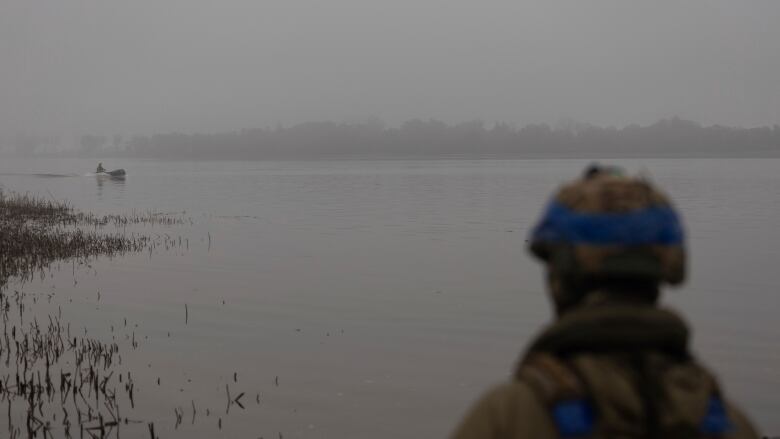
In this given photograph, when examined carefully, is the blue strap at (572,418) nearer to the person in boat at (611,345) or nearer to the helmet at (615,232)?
the person in boat at (611,345)

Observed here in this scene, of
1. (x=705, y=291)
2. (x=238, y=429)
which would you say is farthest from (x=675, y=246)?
(x=705, y=291)

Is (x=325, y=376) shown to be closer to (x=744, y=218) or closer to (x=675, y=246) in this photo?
(x=675, y=246)

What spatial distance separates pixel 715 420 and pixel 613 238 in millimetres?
676

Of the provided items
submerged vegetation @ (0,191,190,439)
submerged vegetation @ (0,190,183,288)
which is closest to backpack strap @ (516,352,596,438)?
submerged vegetation @ (0,191,190,439)

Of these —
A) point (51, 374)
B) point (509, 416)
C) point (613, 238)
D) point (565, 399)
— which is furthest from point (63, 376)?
point (613, 238)

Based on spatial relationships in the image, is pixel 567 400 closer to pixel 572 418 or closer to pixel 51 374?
pixel 572 418

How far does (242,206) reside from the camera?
175ft

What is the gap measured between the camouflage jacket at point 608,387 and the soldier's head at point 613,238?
0.10 meters

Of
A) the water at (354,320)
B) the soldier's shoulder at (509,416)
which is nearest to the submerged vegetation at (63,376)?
the water at (354,320)

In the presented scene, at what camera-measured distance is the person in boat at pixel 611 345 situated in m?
2.14

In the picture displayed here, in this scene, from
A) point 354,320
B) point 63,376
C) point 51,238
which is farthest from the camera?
point 51,238

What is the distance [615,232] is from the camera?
7.29 feet

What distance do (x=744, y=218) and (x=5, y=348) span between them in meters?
41.1

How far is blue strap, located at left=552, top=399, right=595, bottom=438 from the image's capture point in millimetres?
2121
